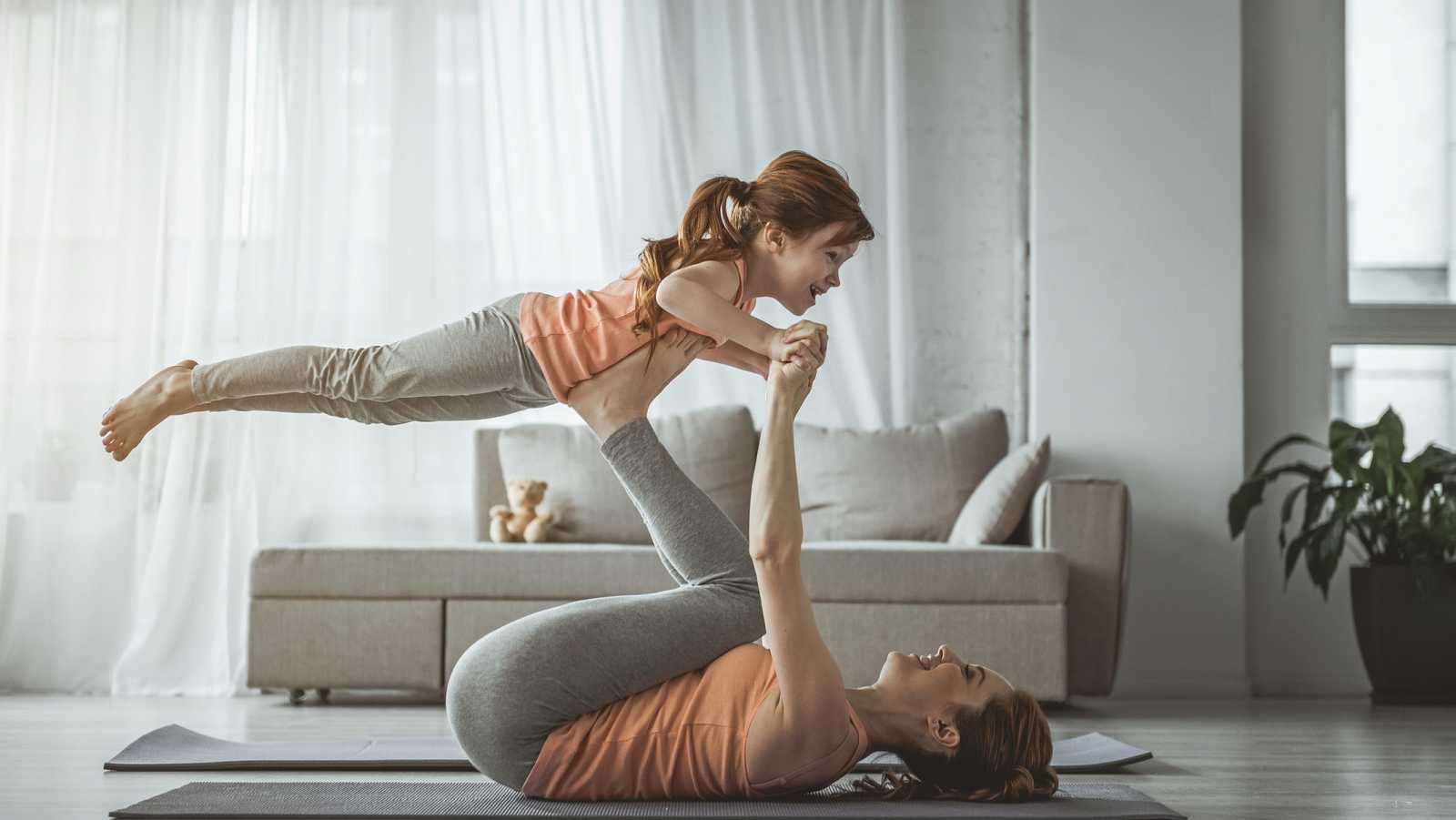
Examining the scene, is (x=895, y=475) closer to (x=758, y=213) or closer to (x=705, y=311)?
(x=758, y=213)

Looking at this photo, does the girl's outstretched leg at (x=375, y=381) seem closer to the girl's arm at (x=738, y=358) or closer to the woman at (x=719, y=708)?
the girl's arm at (x=738, y=358)

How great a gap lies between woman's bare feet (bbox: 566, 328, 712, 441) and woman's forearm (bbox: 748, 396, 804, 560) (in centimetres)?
44

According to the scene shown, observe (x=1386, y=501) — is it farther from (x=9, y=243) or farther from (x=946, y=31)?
(x=9, y=243)

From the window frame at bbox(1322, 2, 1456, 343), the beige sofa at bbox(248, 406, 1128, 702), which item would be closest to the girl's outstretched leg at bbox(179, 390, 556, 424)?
the beige sofa at bbox(248, 406, 1128, 702)

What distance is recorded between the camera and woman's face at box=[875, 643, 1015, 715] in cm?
175

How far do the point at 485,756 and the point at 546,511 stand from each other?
2.22 metres

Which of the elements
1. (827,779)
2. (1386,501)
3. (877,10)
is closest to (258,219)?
(877,10)

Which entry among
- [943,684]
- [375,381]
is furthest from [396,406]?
[943,684]

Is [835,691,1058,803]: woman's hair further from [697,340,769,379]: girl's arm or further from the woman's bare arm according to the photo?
[697,340,769,379]: girl's arm

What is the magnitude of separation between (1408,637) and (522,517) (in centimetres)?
260

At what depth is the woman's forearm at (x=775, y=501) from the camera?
1.65 meters

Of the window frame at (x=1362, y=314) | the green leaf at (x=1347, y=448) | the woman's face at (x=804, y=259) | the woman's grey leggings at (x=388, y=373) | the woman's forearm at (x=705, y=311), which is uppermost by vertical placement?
the window frame at (x=1362, y=314)

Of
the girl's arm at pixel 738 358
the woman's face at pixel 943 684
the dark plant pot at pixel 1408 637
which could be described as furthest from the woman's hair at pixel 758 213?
the dark plant pot at pixel 1408 637

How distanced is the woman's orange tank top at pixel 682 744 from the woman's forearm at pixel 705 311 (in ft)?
1.61
